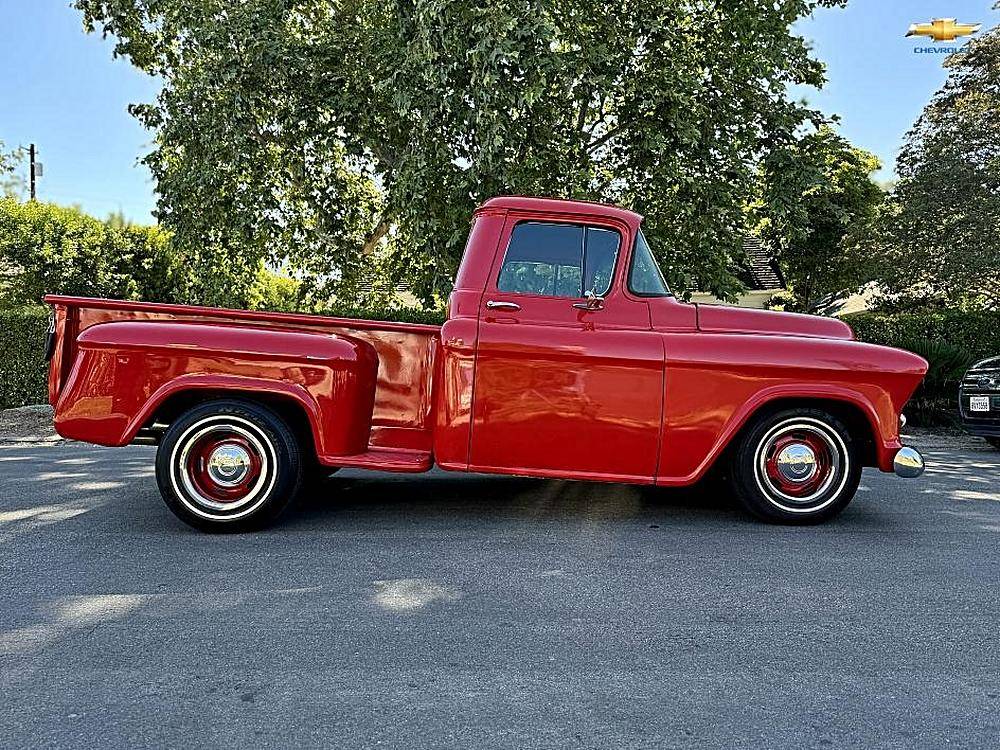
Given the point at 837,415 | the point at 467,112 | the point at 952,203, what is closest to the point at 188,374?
the point at 837,415

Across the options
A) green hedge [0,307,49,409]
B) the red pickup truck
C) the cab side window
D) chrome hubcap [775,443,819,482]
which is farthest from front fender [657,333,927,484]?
green hedge [0,307,49,409]

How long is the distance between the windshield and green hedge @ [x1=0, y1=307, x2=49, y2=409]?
11016mm

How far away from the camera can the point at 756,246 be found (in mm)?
31078

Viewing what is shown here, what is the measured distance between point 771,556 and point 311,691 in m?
2.91

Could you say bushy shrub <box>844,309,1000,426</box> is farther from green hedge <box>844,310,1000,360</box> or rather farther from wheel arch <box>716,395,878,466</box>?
wheel arch <box>716,395,878,466</box>

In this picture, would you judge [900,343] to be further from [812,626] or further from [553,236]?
[812,626]

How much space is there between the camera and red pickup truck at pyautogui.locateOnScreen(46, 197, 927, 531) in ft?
17.9

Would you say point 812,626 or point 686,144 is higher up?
point 686,144

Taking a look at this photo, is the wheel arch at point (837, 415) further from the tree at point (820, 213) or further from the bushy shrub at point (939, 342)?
the tree at point (820, 213)

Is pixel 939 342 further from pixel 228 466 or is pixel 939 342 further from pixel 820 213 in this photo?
pixel 820 213

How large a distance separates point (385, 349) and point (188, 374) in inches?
49.3

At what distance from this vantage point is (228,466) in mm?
5508

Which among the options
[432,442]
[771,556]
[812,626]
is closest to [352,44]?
[432,442]

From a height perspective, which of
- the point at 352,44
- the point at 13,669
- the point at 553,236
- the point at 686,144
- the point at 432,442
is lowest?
the point at 13,669
